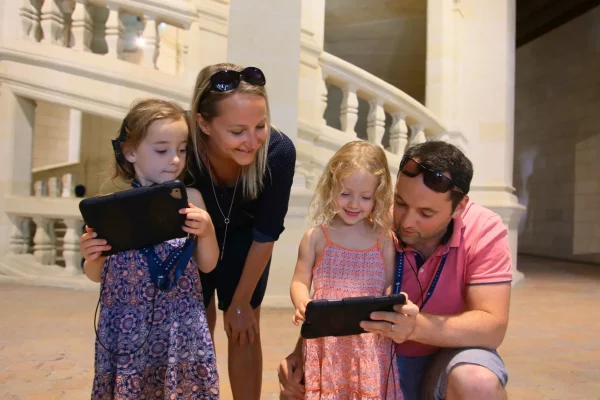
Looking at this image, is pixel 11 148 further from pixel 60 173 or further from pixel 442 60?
pixel 442 60

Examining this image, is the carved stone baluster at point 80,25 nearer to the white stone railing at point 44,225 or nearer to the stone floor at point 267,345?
the white stone railing at point 44,225

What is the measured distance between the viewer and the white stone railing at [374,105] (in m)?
4.97

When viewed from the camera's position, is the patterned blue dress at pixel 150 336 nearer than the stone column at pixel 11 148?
Yes

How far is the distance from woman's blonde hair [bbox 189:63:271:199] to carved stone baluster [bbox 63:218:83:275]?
3.68 m

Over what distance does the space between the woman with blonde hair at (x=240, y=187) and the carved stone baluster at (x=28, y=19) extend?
13.4 ft

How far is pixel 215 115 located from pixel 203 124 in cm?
7

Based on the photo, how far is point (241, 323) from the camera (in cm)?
172

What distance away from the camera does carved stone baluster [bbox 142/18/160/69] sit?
14.9ft

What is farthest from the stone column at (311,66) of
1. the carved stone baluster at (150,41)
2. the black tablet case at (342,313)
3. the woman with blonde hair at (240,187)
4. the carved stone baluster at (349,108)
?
the black tablet case at (342,313)

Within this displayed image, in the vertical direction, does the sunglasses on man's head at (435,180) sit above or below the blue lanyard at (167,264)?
above

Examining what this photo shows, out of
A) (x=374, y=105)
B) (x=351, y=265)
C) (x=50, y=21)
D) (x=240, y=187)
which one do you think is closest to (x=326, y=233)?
(x=351, y=265)

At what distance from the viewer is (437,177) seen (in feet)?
4.75

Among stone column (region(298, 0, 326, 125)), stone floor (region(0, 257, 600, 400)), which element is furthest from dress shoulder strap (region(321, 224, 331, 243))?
stone column (region(298, 0, 326, 125))

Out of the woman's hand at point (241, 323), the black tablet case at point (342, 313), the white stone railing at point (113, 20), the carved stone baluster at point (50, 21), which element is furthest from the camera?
the carved stone baluster at point (50, 21)
